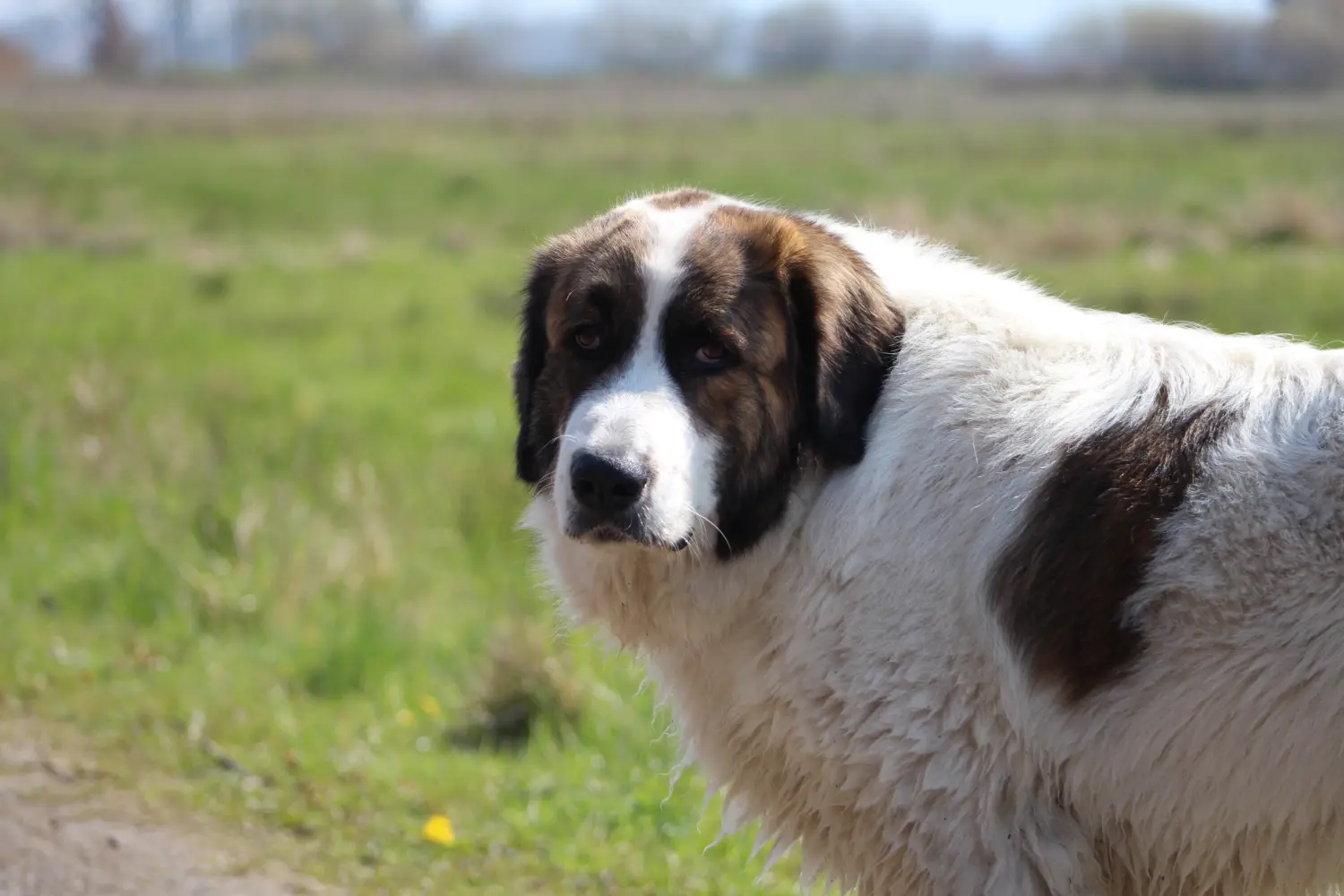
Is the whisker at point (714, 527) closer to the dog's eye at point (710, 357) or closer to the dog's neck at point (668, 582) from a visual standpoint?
the dog's neck at point (668, 582)

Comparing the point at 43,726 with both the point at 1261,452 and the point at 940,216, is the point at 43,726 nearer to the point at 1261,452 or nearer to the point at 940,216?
the point at 1261,452

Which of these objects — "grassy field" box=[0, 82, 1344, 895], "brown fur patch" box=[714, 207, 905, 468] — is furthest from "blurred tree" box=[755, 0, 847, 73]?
"brown fur patch" box=[714, 207, 905, 468]

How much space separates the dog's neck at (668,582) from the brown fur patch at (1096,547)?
1.84 ft

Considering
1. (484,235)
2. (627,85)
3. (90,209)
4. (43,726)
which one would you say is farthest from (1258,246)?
(627,85)

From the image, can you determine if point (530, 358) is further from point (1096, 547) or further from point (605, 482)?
point (1096, 547)

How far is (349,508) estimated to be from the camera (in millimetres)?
8211

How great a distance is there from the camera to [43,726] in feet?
18.6

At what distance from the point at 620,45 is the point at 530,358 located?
101644 mm

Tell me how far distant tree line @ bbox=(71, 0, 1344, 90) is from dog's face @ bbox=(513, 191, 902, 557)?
39.1 meters

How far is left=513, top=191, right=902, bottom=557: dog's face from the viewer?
3.17m

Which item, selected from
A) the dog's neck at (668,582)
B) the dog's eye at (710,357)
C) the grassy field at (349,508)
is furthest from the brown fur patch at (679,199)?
the grassy field at (349,508)

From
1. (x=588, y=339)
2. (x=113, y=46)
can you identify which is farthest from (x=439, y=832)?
(x=113, y=46)

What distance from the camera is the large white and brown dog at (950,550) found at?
288 cm

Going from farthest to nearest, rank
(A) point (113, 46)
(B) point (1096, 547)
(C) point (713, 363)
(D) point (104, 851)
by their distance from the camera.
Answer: (A) point (113, 46) < (D) point (104, 851) < (C) point (713, 363) < (B) point (1096, 547)
